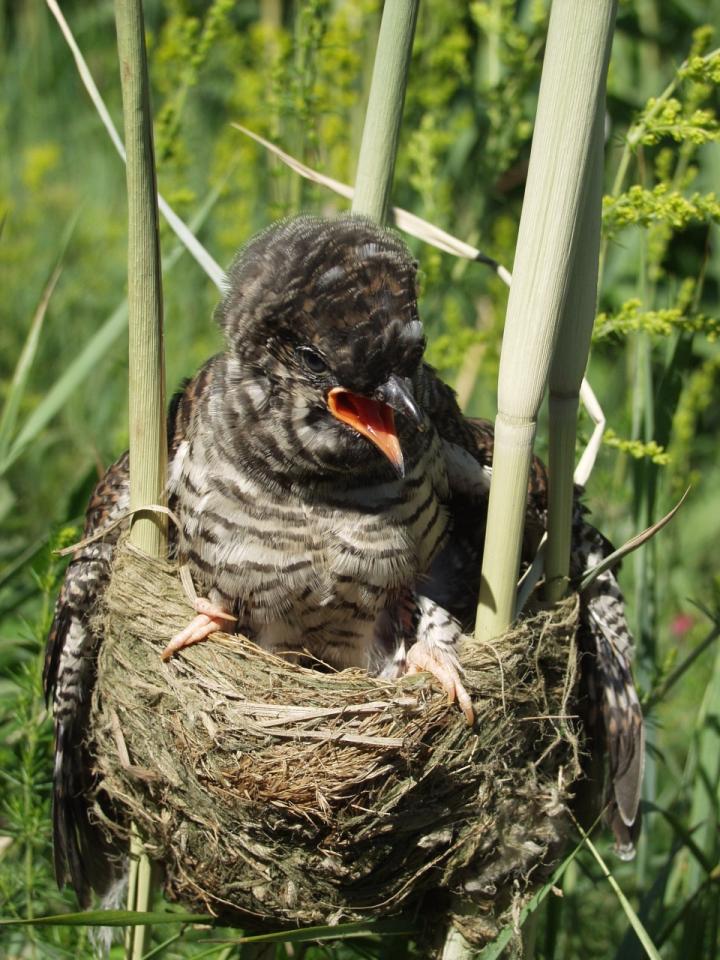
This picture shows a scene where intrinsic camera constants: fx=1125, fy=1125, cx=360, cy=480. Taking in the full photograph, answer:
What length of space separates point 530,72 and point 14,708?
229 cm

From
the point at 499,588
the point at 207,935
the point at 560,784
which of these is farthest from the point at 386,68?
Result: the point at 207,935

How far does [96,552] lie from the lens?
253 cm

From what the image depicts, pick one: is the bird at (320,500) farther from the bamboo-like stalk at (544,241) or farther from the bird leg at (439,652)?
the bamboo-like stalk at (544,241)

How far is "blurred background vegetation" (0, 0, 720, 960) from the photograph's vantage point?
267 cm

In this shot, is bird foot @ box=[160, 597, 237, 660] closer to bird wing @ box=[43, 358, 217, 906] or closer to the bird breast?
the bird breast

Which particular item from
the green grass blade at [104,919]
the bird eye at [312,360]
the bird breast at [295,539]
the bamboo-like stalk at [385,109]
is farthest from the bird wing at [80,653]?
the green grass blade at [104,919]

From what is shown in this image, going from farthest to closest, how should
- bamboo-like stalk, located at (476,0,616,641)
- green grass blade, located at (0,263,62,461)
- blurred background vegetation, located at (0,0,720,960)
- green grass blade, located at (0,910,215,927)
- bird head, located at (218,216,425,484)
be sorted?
1. green grass blade, located at (0,263,62,461)
2. blurred background vegetation, located at (0,0,720,960)
3. bird head, located at (218,216,425,484)
4. green grass blade, located at (0,910,215,927)
5. bamboo-like stalk, located at (476,0,616,641)

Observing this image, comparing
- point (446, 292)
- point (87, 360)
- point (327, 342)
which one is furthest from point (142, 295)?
point (446, 292)

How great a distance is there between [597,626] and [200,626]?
919 millimetres

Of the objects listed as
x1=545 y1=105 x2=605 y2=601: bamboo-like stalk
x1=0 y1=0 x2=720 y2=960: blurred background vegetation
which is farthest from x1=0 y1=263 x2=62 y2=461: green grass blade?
x1=545 y1=105 x2=605 y2=601: bamboo-like stalk

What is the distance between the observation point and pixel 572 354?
1.94 metres

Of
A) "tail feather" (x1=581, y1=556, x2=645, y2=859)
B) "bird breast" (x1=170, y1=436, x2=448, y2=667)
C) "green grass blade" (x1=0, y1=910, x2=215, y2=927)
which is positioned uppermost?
"bird breast" (x1=170, y1=436, x2=448, y2=667)

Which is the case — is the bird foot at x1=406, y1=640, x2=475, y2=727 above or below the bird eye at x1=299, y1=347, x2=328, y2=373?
below

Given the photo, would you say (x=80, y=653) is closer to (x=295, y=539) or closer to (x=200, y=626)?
(x=200, y=626)
